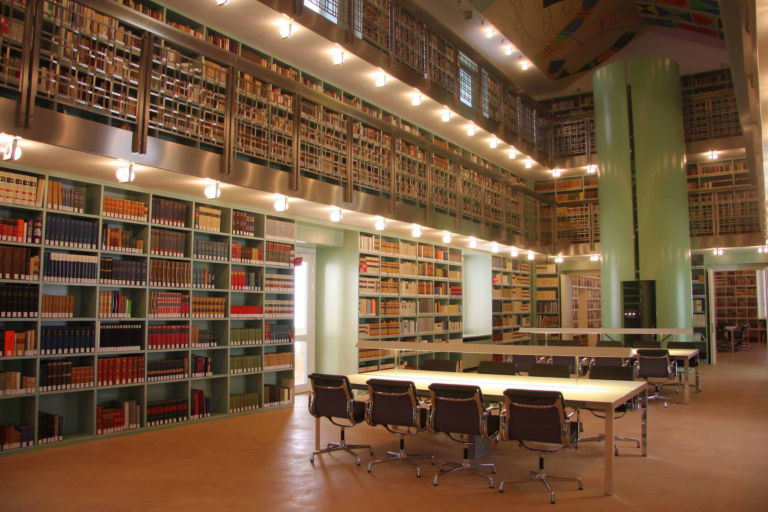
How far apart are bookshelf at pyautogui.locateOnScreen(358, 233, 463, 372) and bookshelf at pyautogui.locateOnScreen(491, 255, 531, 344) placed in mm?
1791

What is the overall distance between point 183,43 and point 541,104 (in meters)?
11.8

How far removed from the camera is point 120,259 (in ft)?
20.4

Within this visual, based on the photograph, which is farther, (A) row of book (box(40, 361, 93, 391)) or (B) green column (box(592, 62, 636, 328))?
(B) green column (box(592, 62, 636, 328))

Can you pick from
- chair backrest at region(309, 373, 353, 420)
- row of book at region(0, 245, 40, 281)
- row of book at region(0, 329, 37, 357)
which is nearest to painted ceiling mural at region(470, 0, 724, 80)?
chair backrest at region(309, 373, 353, 420)

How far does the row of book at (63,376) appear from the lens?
213 inches

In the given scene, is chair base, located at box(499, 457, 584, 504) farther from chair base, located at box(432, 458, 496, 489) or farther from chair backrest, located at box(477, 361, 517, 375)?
chair backrest, located at box(477, 361, 517, 375)

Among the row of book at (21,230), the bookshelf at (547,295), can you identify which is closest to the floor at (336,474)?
the row of book at (21,230)

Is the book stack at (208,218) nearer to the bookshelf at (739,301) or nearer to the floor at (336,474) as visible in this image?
the floor at (336,474)

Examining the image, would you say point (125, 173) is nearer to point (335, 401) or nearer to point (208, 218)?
point (208, 218)

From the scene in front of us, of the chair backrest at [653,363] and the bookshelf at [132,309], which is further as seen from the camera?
the chair backrest at [653,363]

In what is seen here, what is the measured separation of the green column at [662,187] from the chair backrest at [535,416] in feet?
29.3

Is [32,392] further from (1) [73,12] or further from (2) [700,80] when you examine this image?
(2) [700,80]

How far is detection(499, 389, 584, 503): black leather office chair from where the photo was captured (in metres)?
4.02

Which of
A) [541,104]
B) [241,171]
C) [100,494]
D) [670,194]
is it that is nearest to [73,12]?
[241,171]
